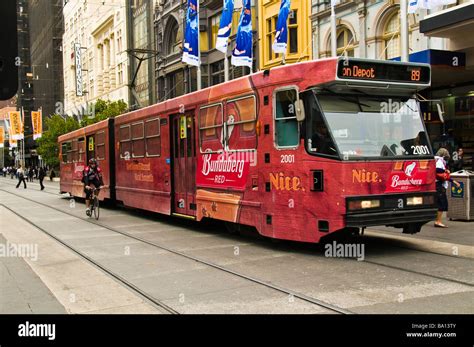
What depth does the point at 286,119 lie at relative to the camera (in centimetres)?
930

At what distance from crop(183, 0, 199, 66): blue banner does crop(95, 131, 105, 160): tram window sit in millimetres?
6904

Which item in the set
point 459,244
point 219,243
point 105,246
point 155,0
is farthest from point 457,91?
point 155,0

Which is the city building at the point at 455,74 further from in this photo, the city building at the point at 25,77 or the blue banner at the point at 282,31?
the city building at the point at 25,77

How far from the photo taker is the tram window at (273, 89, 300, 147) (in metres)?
9.14

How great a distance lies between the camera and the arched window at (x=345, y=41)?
23.2 metres

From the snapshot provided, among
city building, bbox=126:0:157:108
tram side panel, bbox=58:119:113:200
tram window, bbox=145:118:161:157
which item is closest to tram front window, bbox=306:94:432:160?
tram window, bbox=145:118:161:157

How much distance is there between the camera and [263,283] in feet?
23.6

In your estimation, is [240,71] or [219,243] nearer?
[219,243]

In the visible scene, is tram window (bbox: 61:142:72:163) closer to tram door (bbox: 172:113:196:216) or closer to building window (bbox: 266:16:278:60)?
building window (bbox: 266:16:278:60)

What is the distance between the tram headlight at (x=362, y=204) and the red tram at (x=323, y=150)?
0.8 inches

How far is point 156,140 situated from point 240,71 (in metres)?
17.7

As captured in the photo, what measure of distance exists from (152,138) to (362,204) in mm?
8244

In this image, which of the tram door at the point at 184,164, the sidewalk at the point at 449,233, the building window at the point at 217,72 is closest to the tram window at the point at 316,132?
the sidewalk at the point at 449,233
